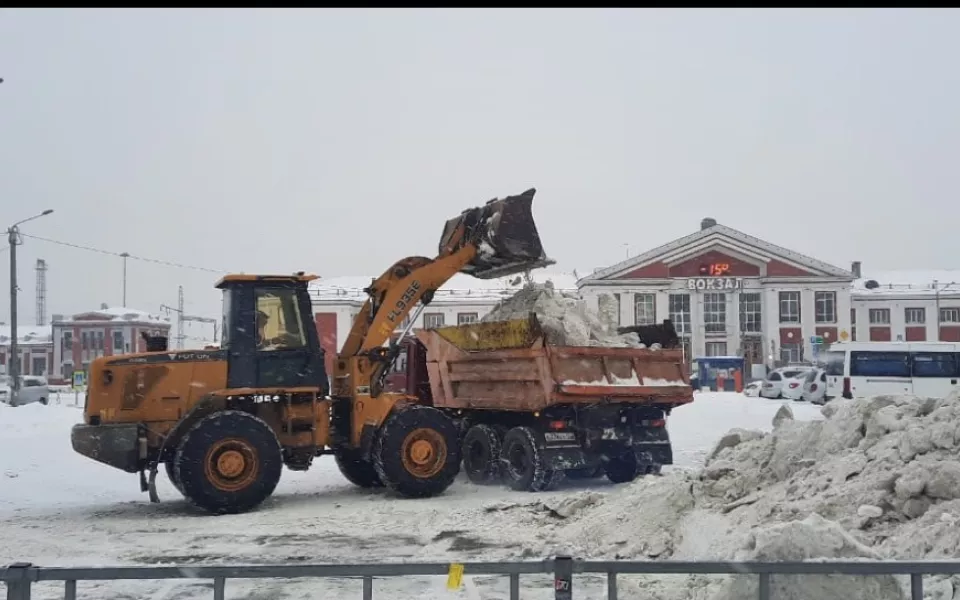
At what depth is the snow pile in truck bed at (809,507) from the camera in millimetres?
6340

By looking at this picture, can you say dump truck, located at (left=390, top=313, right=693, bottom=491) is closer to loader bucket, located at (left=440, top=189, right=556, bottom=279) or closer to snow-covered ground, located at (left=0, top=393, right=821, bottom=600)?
snow-covered ground, located at (left=0, top=393, right=821, bottom=600)

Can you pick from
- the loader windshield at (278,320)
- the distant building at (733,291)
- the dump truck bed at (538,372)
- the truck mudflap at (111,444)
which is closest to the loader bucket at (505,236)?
the dump truck bed at (538,372)

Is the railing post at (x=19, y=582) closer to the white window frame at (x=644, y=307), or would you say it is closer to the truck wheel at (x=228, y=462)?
the truck wheel at (x=228, y=462)

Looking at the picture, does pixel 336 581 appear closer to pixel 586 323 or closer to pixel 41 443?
pixel 586 323

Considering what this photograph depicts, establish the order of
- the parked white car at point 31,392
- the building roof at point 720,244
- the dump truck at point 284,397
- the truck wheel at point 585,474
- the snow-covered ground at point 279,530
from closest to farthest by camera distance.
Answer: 1. the snow-covered ground at point 279,530
2. the dump truck at point 284,397
3. the truck wheel at point 585,474
4. the parked white car at point 31,392
5. the building roof at point 720,244

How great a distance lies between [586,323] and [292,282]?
4.36 metres

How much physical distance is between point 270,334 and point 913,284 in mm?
63632

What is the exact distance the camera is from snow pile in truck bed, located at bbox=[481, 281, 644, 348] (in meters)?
13.5

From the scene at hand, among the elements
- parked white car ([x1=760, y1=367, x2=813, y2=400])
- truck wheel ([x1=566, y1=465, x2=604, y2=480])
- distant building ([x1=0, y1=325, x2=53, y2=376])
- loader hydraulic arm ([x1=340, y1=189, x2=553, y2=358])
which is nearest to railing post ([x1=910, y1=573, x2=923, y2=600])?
loader hydraulic arm ([x1=340, y1=189, x2=553, y2=358])

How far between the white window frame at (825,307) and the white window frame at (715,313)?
5.61 metres

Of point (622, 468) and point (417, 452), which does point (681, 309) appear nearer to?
point (622, 468)

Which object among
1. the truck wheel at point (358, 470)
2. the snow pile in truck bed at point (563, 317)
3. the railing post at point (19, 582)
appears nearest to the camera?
the railing post at point (19, 582)

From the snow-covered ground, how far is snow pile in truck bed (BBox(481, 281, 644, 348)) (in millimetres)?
2134

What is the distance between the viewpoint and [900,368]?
3241 cm
